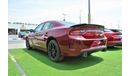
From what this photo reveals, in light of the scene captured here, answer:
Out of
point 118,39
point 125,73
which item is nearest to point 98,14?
point 125,73

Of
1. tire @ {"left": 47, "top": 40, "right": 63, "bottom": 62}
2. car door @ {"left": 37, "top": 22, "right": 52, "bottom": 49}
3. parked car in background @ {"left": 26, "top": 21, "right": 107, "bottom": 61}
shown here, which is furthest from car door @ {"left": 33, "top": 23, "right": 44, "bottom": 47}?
tire @ {"left": 47, "top": 40, "right": 63, "bottom": 62}

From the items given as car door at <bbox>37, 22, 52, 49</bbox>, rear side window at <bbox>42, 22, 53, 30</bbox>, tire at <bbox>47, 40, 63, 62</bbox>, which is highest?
rear side window at <bbox>42, 22, 53, 30</bbox>

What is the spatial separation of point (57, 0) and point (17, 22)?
624 millimetres

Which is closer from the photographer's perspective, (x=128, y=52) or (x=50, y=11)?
(x=128, y=52)

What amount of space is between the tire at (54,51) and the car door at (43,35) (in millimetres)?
191

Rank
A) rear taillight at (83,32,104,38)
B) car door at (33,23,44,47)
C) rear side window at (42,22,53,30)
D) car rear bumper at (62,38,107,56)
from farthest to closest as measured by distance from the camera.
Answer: car door at (33,23,44,47), rear side window at (42,22,53,30), rear taillight at (83,32,104,38), car rear bumper at (62,38,107,56)

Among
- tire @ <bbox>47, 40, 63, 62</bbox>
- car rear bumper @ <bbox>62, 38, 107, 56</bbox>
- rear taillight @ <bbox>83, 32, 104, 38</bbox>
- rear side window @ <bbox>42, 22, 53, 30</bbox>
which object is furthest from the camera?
rear side window @ <bbox>42, 22, 53, 30</bbox>

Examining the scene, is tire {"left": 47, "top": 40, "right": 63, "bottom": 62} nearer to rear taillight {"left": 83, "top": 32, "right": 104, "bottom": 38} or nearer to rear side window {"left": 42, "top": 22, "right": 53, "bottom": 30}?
rear side window {"left": 42, "top": 22, "right": 53, "bottom": 30}

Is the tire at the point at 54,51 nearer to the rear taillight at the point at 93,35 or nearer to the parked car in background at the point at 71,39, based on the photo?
the parked car in background at the point at 71,39

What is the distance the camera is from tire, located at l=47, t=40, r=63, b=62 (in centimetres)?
283

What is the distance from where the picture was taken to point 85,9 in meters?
2.72
